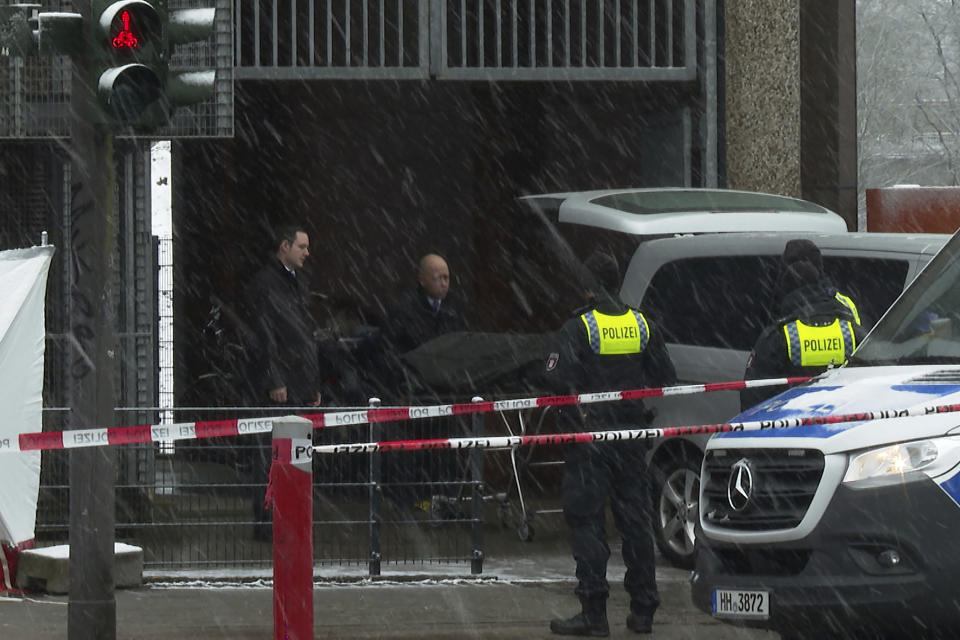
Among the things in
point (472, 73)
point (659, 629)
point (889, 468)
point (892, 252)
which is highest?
point (472, 73)

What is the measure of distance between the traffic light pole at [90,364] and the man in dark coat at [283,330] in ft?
11.6

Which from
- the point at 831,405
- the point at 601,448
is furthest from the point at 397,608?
the point at 831,405

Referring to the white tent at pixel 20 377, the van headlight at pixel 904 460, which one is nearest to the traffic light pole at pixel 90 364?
the white tent at pixel 20 377

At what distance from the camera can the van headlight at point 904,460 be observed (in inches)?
242

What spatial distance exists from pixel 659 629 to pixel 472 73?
621cm

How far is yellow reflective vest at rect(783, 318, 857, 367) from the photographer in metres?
8.90

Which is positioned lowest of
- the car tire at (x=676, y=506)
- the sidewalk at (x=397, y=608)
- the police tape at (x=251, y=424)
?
the sidewalk at (x=397, y=608)

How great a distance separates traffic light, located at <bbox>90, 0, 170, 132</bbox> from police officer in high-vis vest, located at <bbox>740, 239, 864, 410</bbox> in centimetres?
343

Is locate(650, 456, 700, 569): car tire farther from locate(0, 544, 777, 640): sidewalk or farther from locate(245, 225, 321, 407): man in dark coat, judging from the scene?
locate(245, 225, 321, 407): man in dark coat

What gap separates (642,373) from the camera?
8.46 m

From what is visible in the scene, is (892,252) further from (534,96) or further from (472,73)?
(534,96)

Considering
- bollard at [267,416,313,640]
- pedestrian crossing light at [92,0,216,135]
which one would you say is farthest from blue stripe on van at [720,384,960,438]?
pedestrian crossing light at [92,0,216,135]

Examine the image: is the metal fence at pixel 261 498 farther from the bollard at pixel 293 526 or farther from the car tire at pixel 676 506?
the bollard at pixel 293 526

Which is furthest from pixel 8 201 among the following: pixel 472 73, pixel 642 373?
pixel 642 373
